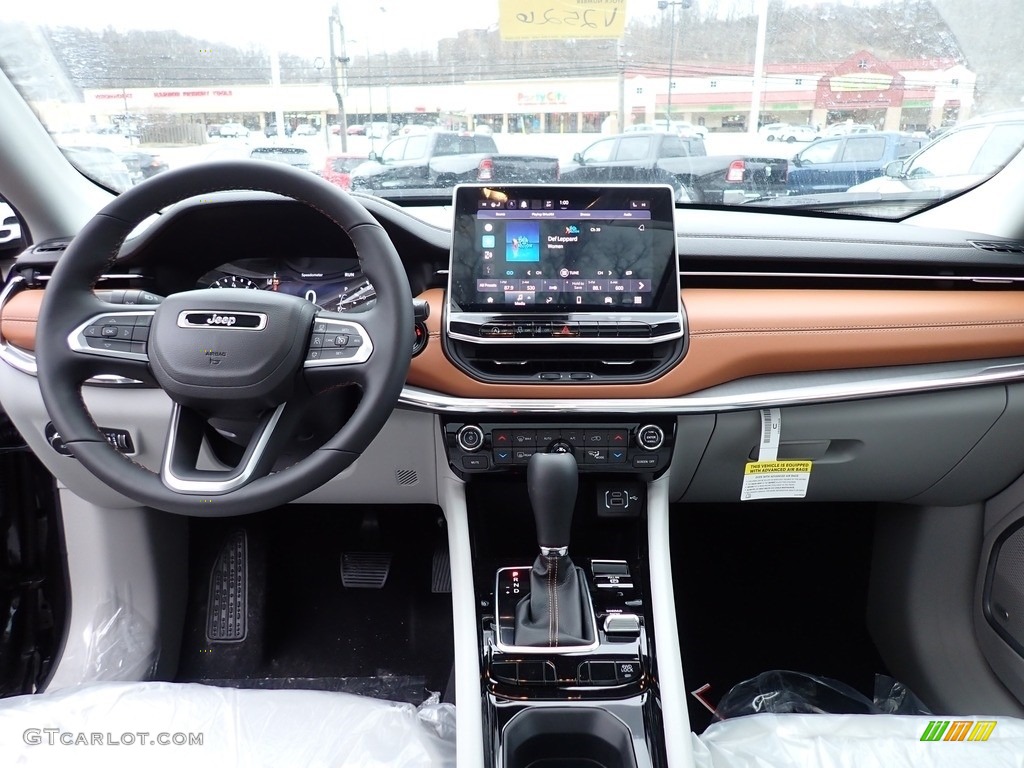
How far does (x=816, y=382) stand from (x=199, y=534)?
1.74 m

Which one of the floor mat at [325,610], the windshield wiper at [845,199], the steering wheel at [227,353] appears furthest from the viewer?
the floor mat at [325,610]

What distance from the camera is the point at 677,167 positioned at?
1.74 metres

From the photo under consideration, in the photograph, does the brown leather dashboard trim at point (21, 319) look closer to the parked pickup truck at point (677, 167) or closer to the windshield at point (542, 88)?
the windshield at point (542, 88)

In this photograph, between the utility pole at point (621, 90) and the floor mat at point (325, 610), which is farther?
the floor mat at point (325, 610)

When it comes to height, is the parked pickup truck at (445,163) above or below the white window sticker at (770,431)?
above

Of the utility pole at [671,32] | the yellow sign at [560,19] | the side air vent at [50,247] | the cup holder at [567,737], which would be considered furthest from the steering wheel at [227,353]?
the utility pole at [671,32]

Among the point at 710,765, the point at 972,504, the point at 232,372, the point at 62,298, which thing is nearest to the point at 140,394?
the point at 62,298

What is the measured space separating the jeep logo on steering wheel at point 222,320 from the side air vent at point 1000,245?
1536mm

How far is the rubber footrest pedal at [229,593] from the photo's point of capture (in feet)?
6.65

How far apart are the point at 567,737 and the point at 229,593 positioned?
46.0 inches

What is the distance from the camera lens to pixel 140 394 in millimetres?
1493

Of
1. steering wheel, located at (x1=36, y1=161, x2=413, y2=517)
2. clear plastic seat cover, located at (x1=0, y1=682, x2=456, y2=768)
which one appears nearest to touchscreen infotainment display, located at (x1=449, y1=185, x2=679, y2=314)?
steering wheel, located at (x1=36, y1=161, x2=413, y2=517)

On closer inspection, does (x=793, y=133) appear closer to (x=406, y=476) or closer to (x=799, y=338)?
(x=799, y=338)

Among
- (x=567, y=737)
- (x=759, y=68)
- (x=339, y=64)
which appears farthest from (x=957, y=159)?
(x=567, y=737)
